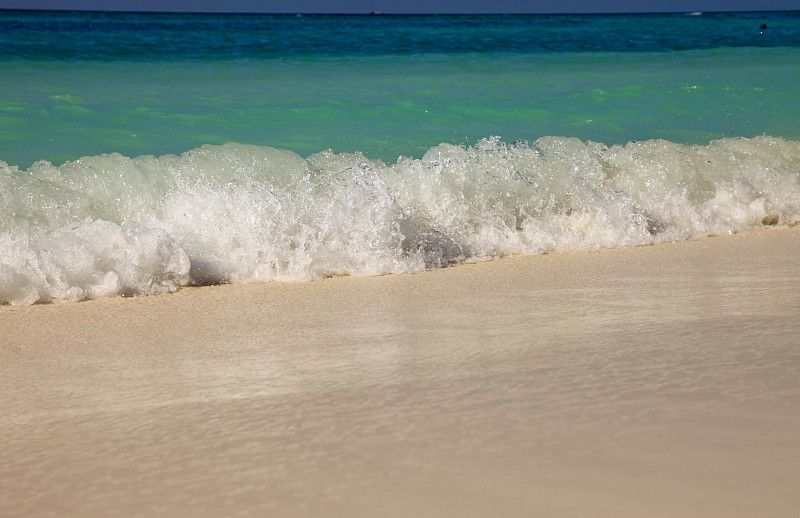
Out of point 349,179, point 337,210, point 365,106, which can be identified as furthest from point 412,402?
point 365,106

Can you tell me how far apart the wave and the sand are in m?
0.27

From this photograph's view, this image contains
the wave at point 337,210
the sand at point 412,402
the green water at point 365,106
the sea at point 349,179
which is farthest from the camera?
the green water at point 365,106

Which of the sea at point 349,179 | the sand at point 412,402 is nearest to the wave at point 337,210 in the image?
the sea at point 349,179

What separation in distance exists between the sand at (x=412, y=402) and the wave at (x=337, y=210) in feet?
0.87

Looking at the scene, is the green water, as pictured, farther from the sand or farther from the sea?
the sand

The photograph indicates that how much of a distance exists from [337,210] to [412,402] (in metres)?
1.94

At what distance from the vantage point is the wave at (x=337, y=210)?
3443 mm

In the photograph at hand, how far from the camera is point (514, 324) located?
108 inches

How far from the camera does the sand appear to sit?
1607 millimetres

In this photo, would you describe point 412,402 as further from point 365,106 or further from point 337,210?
point 365,106

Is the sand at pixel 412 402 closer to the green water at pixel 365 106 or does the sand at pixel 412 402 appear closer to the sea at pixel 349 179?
the sea at pixel 349 179

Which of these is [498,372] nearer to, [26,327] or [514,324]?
[514,324]

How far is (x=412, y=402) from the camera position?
2.05 meters

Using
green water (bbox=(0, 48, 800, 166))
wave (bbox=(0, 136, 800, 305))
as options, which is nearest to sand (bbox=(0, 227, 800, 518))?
wave (bbox=(0, 136, 800, 305))
